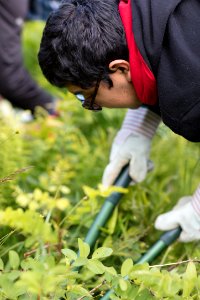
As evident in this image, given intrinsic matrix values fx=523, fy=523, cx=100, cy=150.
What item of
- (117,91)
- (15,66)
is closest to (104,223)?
(117,91)

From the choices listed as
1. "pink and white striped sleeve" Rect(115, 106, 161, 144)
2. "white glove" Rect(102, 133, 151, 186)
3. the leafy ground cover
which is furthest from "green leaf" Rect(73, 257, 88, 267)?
"pink and white striped sleeve" Rect(115, 106, 161, 144)

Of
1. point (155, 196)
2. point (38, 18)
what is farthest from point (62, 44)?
point (38, 18)

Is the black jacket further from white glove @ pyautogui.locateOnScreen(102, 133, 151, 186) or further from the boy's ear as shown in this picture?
white glove @ pyautogui.locateOnScreen(102, 133, 151, 186)

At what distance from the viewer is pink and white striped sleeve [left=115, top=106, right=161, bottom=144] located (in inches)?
82.1

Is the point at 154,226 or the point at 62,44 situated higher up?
the point at 62,44

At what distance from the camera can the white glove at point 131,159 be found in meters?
2.04

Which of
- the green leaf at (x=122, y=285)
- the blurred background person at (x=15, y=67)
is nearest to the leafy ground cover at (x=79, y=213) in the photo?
the green leaf at (x=122, y=285)

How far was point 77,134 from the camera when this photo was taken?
8.87 feet

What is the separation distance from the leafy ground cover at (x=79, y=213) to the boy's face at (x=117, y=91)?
280 mm

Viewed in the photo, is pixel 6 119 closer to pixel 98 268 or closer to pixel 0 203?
pixel 0 203

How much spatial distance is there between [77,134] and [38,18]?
171 cm

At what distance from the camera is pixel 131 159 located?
204cm

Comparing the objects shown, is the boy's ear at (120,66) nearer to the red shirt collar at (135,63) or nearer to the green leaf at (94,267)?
the red shirt collar at (135,63)

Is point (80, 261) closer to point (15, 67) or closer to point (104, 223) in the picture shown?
point (104, 223)
